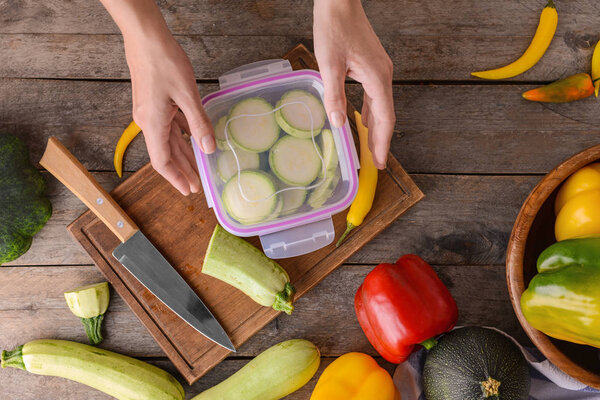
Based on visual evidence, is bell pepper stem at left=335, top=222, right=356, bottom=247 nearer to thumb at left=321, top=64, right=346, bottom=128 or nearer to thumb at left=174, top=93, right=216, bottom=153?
thumb at left=321, top=64, right=346, bottom=128

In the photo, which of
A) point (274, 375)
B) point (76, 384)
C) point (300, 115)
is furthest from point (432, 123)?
point (76, 384)

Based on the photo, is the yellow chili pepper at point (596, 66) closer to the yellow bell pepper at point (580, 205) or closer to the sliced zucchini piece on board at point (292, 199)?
the yellow bell pepper at point (580, 205)

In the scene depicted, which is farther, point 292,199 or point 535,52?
point 535,52

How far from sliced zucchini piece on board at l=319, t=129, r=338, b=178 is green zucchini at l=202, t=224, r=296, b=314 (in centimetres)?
28

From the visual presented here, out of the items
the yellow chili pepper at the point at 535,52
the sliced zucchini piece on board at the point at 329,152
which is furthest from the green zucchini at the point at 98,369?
the yellow chili pepper at the point at 535,52

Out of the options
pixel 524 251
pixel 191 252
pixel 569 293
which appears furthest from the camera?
pixel 191 252

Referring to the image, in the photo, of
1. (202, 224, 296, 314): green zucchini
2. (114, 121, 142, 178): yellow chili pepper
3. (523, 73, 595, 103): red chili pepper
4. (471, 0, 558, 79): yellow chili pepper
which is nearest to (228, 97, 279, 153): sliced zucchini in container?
(202, 224, 296, 314): green zucchini

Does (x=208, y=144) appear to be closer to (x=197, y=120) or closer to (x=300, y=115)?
(x=197, y=120)

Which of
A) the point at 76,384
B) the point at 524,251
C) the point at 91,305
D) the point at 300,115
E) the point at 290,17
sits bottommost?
the point at 76,384

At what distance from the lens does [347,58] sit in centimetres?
94

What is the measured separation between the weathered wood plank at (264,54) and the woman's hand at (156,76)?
0.36m

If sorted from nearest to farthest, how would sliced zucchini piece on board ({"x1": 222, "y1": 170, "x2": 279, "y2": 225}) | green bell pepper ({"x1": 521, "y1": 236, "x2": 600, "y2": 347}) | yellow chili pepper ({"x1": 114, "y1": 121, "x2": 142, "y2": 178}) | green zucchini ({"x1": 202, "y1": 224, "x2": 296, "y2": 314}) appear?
green bell pepper ({"x1": 521, "y1": 236, "x2": 600, "y2": 347})
sliced zucchini piece on board ({"x1": 222, "y1": 170, "x2": 279, "y2": 225})
green zucchini ({"x1": 202, "y1": 224, "x2": 296, "y2": 314})
yellow chili pepper ({"x1": 114, "y1": 121, "x2": 142, "y2": 178})

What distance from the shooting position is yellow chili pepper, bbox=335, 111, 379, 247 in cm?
114

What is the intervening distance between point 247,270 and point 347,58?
1.80 feet
